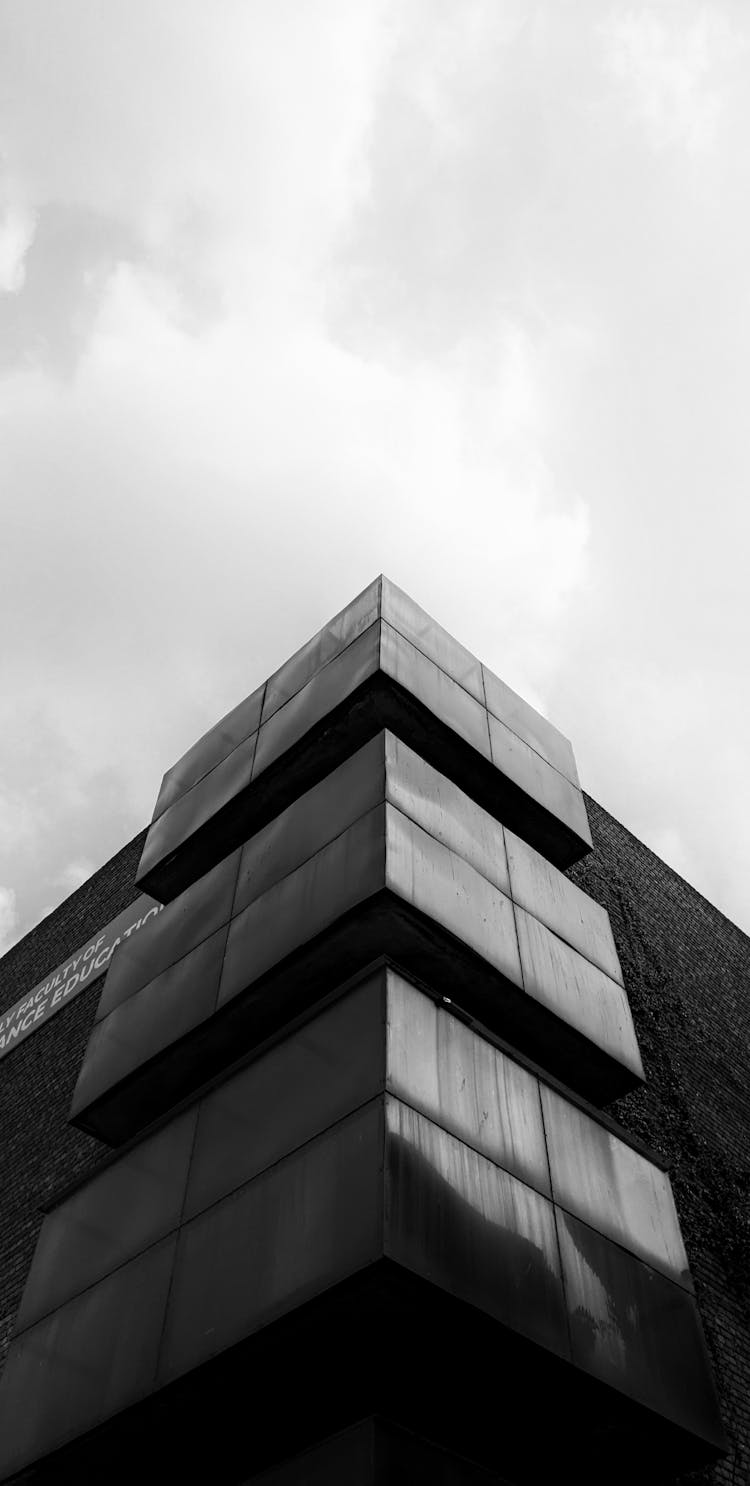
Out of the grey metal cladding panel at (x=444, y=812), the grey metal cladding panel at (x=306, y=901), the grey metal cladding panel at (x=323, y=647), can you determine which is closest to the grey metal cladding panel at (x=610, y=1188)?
the grey metal cladding panel at (x=306, y=901)

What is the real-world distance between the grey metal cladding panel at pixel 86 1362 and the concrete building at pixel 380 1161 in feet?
0.11

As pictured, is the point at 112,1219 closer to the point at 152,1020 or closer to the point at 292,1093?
the point at 292,1093

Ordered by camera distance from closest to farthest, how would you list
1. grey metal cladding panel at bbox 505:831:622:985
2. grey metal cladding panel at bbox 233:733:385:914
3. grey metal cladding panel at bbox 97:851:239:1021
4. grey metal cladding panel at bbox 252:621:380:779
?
grey metal cladding panel at bbox 233:733:385:914, grey metal cladding panel at bbox 505:831:622:985, grey metal cladding panel at bbox 97:851:239:1021, grey metal cladding panel at bbox 252:621:380:779

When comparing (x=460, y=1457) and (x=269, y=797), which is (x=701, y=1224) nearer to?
(x=460, y=1457)

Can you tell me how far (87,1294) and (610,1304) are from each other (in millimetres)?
4607

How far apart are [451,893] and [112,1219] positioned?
14.6 feet

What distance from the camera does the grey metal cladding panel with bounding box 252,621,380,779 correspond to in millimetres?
14797

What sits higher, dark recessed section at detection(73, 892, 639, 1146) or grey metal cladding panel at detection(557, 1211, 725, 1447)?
dark recessed section at detection(73, 892, 639, 1146)

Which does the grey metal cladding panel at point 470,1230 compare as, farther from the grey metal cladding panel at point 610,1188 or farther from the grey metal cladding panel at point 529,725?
the grey metal cladding panel at point 529,725

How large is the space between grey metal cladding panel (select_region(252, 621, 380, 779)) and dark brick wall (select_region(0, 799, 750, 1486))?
5.67 m

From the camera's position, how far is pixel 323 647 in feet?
54.0

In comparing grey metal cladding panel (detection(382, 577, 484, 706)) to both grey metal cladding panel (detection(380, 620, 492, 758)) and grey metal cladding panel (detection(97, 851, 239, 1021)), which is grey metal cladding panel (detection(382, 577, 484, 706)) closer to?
grey metal cladding panel (detection(380, 620, 492, 758))

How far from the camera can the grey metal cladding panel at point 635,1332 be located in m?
9.07

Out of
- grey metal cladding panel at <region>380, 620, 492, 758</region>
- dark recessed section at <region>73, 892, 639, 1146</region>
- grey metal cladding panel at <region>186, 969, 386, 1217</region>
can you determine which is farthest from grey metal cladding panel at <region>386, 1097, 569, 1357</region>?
grey metal cladding panel at <region>380, 620, 492, 758</region>
